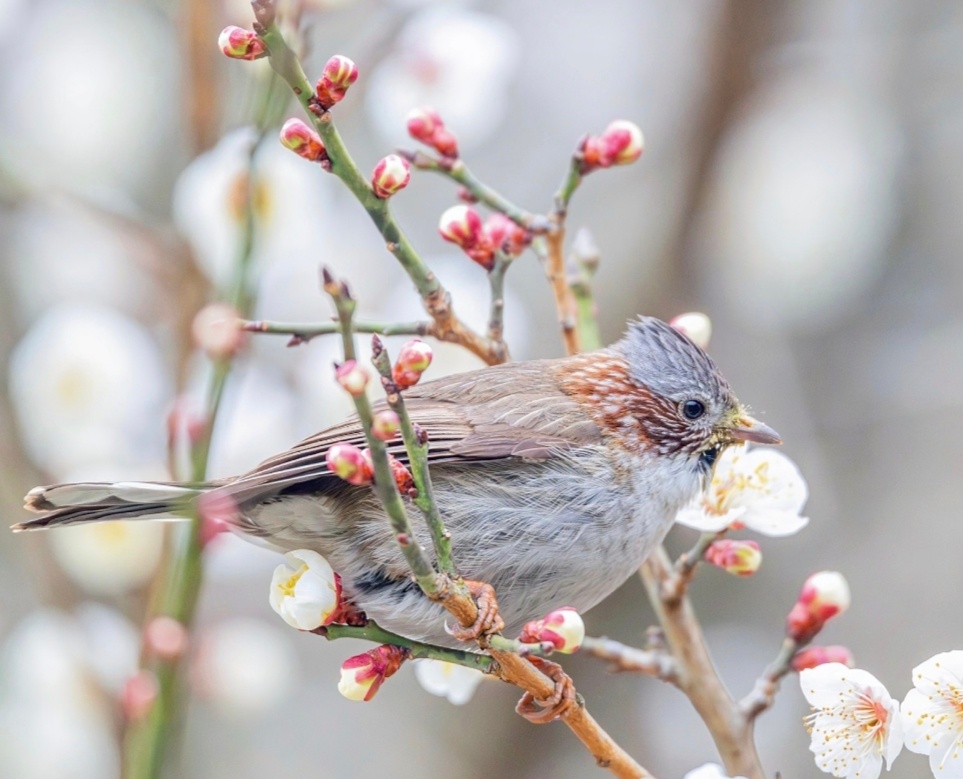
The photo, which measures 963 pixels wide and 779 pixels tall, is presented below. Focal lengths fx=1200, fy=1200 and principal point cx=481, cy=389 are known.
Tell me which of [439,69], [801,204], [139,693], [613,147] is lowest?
[139,693]

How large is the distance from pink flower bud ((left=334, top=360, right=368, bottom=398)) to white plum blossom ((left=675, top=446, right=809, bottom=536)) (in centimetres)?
124

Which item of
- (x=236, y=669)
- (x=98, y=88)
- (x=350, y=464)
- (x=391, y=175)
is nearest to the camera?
(x=350, y=464)

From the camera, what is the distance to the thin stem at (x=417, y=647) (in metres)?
2.23

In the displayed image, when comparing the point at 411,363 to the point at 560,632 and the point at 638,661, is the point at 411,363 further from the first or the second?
the point at 638,661

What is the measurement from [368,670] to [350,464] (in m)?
0.67

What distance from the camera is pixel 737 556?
265cm

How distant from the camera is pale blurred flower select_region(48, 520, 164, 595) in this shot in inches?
143

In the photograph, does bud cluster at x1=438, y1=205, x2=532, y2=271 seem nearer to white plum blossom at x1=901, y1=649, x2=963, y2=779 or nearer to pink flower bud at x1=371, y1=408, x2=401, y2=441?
pink flower bud at x1=371, y1=408, x2=401, y2=441

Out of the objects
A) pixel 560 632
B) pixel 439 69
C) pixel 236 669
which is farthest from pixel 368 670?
pixel 439 69

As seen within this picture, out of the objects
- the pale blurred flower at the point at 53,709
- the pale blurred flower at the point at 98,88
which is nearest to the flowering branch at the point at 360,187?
the pale blurred flower at the point at 53,709

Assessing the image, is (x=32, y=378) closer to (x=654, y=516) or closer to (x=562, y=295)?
(x=562, y=295)

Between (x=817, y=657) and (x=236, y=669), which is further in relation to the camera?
(x=236, y=669)

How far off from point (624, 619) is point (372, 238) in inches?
92.7

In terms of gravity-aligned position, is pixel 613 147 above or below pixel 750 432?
above
